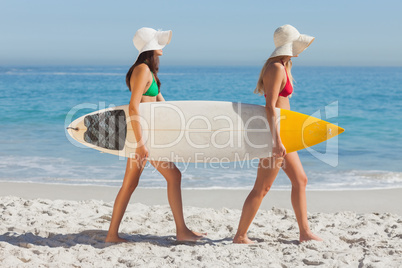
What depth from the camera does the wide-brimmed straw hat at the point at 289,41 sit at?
3383mm

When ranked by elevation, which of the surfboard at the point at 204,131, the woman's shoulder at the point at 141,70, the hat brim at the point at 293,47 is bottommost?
the surfboard at the point at 204,131

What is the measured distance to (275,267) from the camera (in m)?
3.14

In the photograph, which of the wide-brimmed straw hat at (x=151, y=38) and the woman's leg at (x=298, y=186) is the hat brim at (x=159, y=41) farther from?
the woman's leg at (x=298, y=186)

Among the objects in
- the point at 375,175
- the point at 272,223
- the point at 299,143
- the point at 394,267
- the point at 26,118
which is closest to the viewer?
the point at 394,267

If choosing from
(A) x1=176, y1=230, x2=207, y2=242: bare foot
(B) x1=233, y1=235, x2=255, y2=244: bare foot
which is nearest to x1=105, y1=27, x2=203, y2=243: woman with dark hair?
(A) x1=176, y1=230, x2=207, y2=242: bare foot

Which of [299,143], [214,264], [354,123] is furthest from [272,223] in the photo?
[354,123]

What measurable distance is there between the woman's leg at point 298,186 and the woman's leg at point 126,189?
105cm

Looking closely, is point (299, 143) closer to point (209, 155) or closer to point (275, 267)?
point (209, 155)

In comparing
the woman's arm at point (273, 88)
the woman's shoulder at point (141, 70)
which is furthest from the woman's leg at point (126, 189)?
the woman's arm at point (273, 88)

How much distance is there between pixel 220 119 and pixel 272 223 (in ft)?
4.03

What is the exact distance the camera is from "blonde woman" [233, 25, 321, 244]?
3285mm

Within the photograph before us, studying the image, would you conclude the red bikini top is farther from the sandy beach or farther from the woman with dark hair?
the sandy beach

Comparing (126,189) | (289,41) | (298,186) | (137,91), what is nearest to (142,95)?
(137,91)

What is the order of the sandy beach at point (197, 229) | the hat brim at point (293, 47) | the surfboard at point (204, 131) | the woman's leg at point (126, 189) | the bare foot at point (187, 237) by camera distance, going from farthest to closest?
the bare foot at point (187, 237) < the surfboard at point (204, 131) < the woman's leg at point (126, 189) < the hat brim at point (293, 47) < the sandy beach at point (197, 229)
